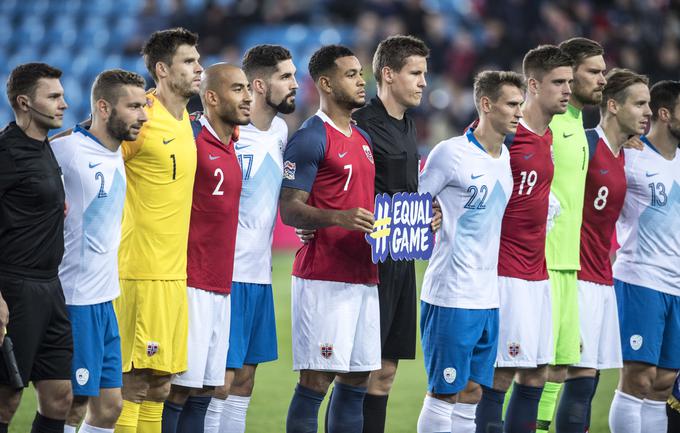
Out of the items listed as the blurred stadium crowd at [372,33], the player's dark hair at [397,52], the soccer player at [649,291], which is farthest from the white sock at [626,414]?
the blurred stadium crowd at [372,33]

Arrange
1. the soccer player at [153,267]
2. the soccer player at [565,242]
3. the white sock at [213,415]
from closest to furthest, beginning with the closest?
the soccer player at [153,267] < the white sock at [213,415] < the soccer player at [565,242]

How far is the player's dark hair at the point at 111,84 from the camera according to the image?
623cm

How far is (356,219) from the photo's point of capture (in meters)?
6.36

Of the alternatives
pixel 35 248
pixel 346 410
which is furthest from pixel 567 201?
pixel 35 248

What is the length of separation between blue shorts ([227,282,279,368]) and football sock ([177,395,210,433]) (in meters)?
0.33

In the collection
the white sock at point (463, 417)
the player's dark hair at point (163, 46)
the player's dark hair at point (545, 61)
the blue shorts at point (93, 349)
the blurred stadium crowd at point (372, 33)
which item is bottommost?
the white sock at point (463, 417)

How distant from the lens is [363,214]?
251 inches

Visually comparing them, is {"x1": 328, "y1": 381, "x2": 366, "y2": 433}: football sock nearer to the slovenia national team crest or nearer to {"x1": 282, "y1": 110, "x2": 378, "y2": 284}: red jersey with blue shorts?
{"x1": 282, "y1": 110, "x2": 378, "y2": 284}: red jersey with blue shorts

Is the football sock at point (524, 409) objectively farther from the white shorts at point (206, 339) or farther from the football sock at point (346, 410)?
the white shorts at point (206, 339)

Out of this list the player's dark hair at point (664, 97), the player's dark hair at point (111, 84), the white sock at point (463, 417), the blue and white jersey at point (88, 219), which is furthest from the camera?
the player's dark hair at point (664, 97)

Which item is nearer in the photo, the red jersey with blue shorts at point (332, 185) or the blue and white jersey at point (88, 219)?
the blue and white jersey at point (88, 219)

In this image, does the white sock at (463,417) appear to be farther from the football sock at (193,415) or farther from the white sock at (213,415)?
the football sock at (193,415)

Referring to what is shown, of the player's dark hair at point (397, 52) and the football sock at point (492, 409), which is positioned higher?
the player's dark hair at point (397, 52)

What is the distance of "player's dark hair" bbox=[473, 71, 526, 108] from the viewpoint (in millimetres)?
7184
